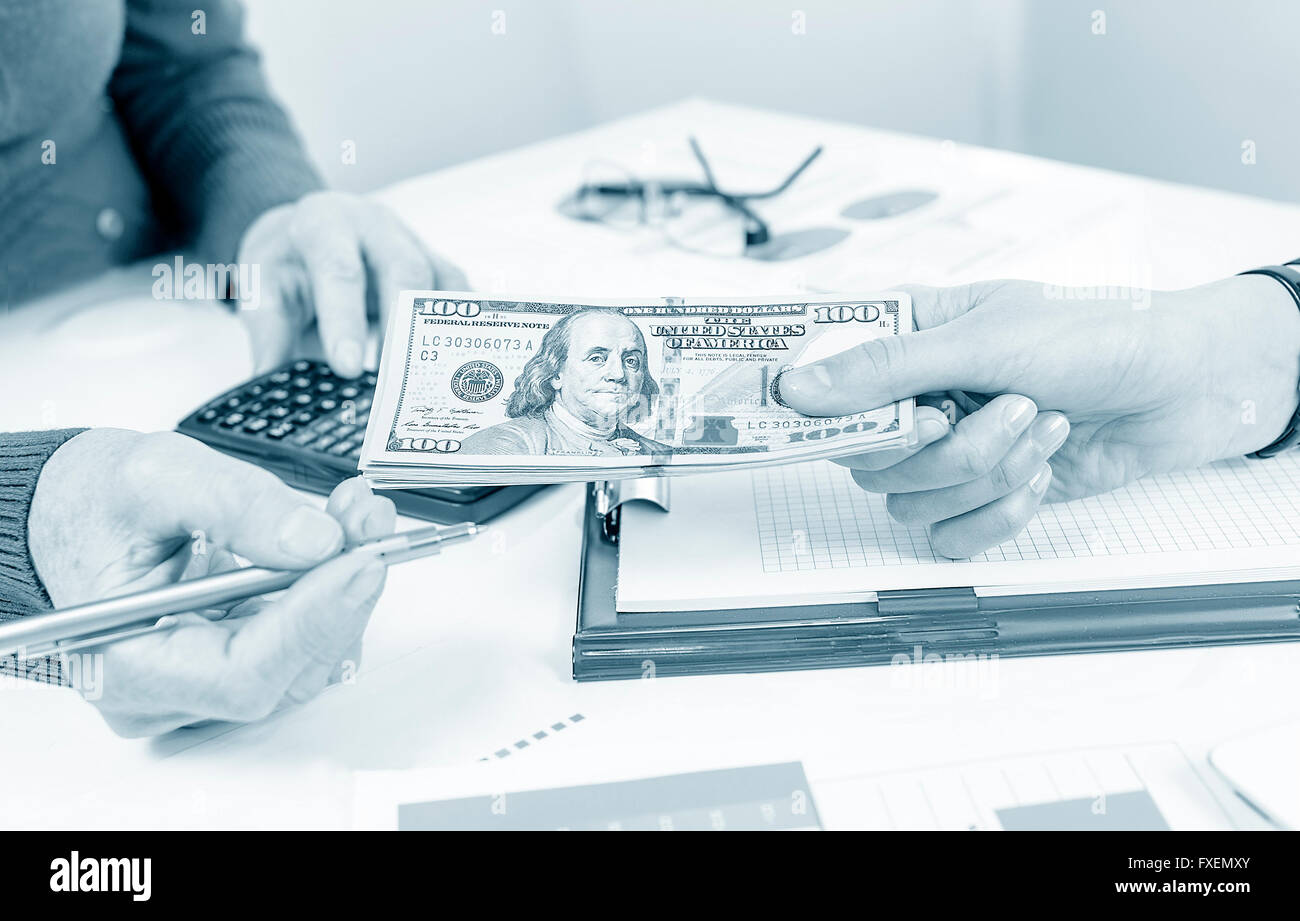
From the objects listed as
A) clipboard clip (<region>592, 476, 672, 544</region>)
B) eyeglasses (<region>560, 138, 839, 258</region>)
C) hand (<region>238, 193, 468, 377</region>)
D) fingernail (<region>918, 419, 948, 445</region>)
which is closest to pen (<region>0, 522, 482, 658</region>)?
clipboard clip (<region>592, 476, 672, 544</region>)

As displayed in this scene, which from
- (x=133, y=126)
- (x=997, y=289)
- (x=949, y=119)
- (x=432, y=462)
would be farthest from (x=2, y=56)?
(x=949, y=119)

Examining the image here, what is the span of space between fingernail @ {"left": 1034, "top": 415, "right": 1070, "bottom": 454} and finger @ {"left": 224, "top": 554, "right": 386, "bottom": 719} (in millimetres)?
335

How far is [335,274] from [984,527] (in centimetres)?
55

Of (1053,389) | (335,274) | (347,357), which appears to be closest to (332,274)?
(335,274)

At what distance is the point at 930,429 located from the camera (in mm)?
587

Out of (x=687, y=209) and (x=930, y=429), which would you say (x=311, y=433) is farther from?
(x=687, y=209)

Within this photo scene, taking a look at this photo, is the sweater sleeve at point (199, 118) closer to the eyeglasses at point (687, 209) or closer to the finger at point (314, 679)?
the eyeglasses at point (687, 209)

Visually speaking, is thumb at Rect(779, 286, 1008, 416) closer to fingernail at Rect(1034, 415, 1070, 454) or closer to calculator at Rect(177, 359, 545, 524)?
fingernail at Rect(1034, 415, 1070, 454)

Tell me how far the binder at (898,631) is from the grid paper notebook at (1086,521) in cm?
3

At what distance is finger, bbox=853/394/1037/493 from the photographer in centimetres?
59

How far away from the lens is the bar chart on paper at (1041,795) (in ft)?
1.55

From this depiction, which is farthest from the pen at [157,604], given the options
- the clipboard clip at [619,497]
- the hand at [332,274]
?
the hand at [332,274]

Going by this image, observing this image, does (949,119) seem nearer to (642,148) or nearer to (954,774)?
(642,148)

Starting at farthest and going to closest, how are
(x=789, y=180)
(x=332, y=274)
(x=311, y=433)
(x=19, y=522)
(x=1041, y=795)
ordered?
(x=789, y=180) < (x=332, y=274) < (x=311, y=433) < (x=19, y=522) < (x=1041, y=795)
